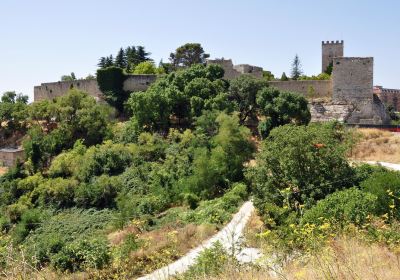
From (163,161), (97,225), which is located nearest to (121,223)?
(97,225)

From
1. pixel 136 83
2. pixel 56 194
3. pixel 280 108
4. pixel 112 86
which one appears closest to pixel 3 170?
pixel 56 194

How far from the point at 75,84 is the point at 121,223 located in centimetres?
2125

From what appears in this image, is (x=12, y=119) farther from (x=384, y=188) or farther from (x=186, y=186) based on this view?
(x=384, y=188)

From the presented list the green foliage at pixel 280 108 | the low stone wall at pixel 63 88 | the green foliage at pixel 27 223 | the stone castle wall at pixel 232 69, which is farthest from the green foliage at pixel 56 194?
the stone castle wall at pixel 232 69

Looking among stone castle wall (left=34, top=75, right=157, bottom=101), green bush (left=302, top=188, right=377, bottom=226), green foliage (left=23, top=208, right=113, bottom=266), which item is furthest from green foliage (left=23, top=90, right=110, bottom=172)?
green bush (left=302, top=188, right=377, bottom=226)

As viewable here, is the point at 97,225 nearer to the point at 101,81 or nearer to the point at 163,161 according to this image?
the point at 163,161

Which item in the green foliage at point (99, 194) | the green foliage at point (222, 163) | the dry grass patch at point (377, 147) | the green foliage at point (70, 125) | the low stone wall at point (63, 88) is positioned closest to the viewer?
the green foliage at point (222, 163)

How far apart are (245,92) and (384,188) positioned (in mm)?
13444

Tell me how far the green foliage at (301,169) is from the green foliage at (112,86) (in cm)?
1818

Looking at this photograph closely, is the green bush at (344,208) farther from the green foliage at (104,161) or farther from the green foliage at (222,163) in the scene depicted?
the green foliage at (104,161)

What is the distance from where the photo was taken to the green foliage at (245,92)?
2356 cm

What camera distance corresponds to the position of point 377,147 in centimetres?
2036

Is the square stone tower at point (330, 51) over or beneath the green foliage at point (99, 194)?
over

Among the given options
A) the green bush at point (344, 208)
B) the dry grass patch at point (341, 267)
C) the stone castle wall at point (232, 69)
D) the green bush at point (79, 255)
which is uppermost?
the stone castle wall at point (232, 69)
